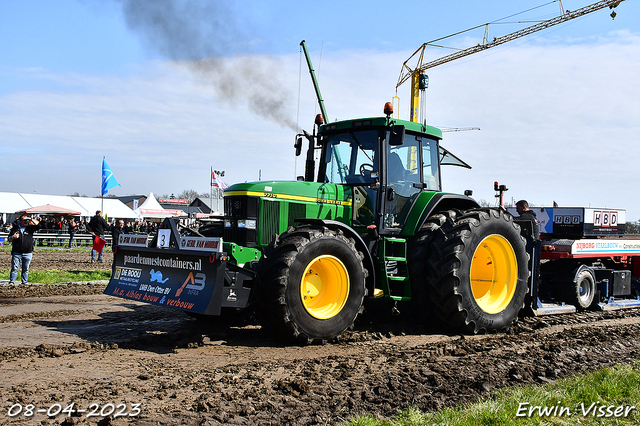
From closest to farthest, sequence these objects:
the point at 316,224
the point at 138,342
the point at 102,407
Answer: the point at 102,407
the point at 138,342
the point at 316,224

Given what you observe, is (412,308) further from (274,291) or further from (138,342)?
(138,342)

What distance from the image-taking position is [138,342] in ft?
20.4

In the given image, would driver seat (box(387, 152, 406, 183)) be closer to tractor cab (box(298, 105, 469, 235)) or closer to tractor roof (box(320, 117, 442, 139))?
tractor cab (box(298, 105, 469, 235))

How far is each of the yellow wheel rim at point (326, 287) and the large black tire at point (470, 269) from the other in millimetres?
1169

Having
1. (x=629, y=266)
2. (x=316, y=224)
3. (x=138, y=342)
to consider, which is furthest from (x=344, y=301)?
(x=629, y=266)

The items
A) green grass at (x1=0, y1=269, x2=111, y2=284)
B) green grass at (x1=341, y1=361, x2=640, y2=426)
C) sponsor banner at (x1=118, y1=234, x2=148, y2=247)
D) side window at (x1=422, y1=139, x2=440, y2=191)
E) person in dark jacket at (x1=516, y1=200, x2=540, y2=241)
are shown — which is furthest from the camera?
green grass at (x1=0, y1=269, x2=111, y2=284)

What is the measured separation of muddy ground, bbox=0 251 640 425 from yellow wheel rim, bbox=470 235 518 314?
54 centimetres

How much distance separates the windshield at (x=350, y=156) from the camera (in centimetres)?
765

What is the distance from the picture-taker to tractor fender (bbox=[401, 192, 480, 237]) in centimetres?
748

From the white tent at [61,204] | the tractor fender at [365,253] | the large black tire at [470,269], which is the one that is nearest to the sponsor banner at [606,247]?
the large black tire at [470,269]

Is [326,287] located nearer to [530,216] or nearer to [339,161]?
[339,161]

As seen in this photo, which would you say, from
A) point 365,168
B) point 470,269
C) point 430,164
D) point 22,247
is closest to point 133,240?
point 365,168

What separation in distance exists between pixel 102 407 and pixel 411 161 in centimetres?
547

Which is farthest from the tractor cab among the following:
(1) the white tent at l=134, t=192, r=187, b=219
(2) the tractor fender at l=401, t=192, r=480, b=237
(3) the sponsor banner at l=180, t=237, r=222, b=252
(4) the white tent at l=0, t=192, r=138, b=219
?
(4) the white tent at l=0, t=192, r=138, b=219
